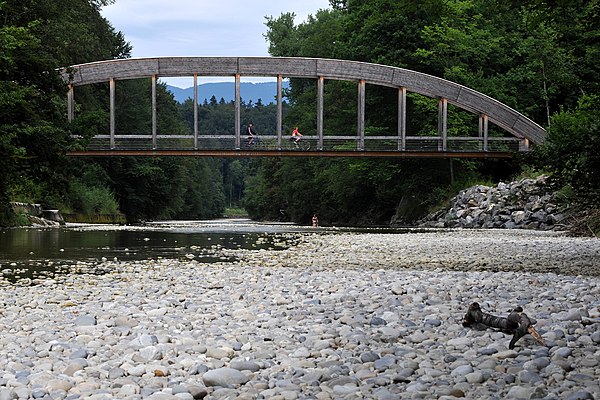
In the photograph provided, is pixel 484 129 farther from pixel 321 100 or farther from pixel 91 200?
pixel 91 200

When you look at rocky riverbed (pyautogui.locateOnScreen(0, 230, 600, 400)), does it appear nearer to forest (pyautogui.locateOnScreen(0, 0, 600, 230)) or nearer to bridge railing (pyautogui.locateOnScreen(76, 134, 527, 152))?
forest (pyautogui.locateOnScreen(0, 0, 600, 230))

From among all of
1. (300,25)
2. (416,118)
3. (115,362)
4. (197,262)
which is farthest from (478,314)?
(300,25)

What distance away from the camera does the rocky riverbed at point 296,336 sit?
3961mm

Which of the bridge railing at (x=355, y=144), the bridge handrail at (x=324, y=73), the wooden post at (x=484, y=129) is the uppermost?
the bridge handrail at (x=324, y=73)

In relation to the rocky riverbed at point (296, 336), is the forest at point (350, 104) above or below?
above

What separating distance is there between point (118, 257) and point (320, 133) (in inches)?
812

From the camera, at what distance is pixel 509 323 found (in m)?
5.04

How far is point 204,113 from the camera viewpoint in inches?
5773

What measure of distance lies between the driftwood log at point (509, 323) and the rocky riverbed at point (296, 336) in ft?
0.25

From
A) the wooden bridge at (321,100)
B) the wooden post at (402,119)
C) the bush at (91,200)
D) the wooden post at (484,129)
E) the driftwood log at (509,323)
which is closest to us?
the driftwood log at (509,323)

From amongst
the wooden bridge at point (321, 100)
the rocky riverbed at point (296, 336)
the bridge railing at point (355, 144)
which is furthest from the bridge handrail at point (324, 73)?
the rocky riverbed at point (296, 336)

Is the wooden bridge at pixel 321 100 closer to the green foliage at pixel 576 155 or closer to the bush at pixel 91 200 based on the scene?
the bush at pixel 91 200

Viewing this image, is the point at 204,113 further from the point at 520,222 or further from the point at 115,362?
the point at 115,362

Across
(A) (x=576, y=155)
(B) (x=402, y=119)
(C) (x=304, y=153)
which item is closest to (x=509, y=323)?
(A) (x=576, y=155)
